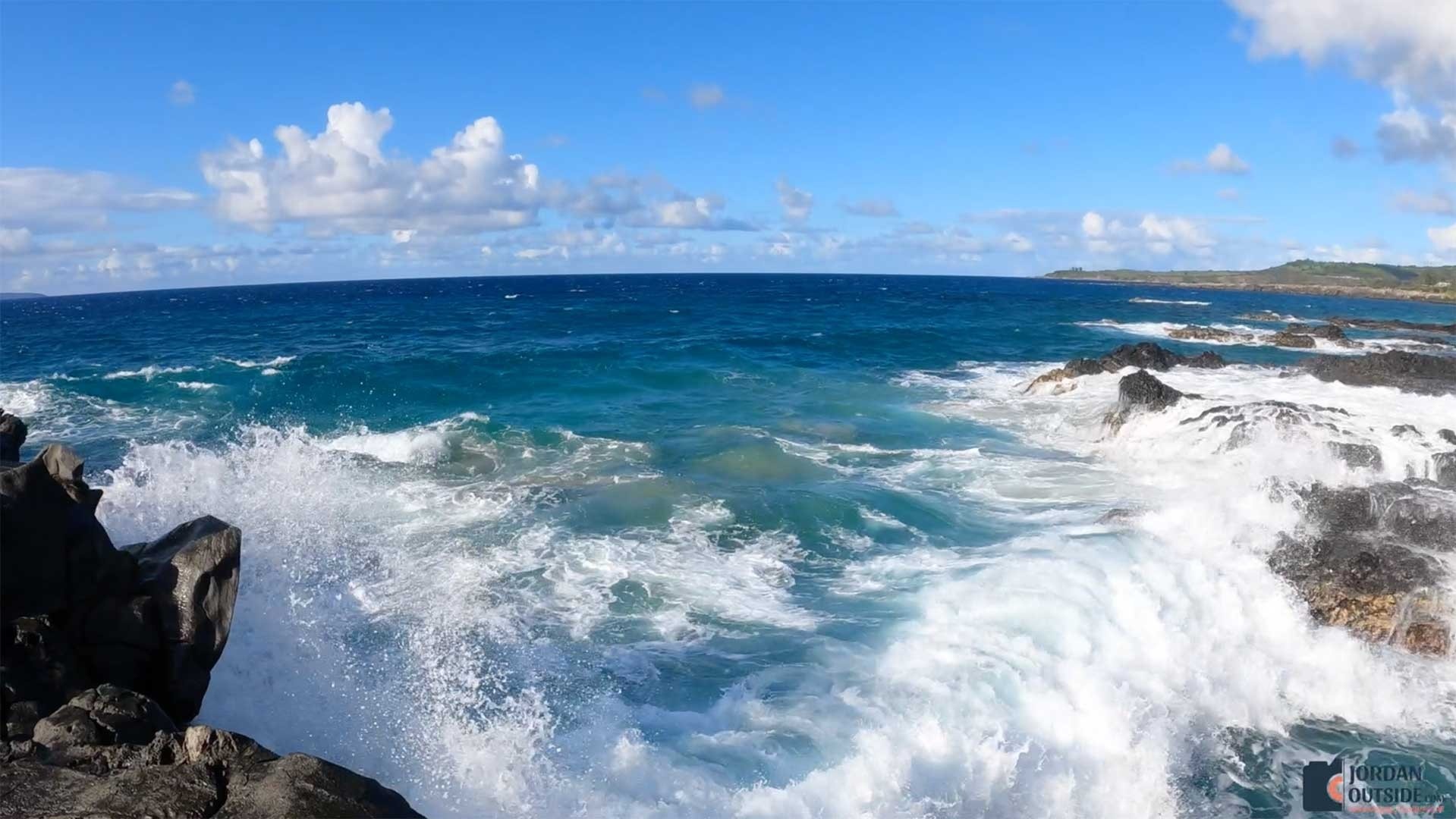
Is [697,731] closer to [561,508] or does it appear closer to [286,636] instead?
[286,636]

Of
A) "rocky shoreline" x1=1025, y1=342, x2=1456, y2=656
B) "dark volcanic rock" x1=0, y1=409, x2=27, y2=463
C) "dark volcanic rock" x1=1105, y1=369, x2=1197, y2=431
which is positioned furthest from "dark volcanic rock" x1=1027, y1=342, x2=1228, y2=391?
"dark volcanic rock" x1=0, y1=409, x2=27, y2=463

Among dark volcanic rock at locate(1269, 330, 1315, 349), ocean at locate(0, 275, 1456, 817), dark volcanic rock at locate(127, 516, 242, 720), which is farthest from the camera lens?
dark volcanic rock at locate(1269, 330, 1315, 349)

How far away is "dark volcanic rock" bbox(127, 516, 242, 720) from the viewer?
859cm

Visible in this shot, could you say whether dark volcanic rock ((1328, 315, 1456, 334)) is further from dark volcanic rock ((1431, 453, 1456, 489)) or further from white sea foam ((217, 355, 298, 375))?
white sea foam ((217, 355, 298, 375))

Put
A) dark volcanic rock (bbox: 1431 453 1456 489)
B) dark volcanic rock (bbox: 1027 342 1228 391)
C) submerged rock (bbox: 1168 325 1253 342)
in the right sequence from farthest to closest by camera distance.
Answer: submerged rock (bbox: 1168 325 1253 342)
dark volcanic rock (bbox: 1027 342 1228 391)
dark volcanic rock (bbox: 1431 453 1456 489)

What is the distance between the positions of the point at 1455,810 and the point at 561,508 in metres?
14.0

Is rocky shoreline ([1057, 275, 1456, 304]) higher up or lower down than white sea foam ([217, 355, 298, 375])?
higher up

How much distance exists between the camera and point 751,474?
20.0m

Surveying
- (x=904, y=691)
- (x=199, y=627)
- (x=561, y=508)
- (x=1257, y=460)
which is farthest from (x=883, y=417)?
(x=199, y=627)

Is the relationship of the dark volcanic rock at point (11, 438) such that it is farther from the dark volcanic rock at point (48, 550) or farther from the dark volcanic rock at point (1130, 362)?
the dark volcanic rock at point (1130, 362)

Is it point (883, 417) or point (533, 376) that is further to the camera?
point (533, 376)

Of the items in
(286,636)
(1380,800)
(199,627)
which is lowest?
(1380,800)

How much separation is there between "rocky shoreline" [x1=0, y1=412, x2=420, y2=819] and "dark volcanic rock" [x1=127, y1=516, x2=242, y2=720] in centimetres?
1

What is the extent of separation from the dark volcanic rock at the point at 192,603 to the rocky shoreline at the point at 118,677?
1cm
